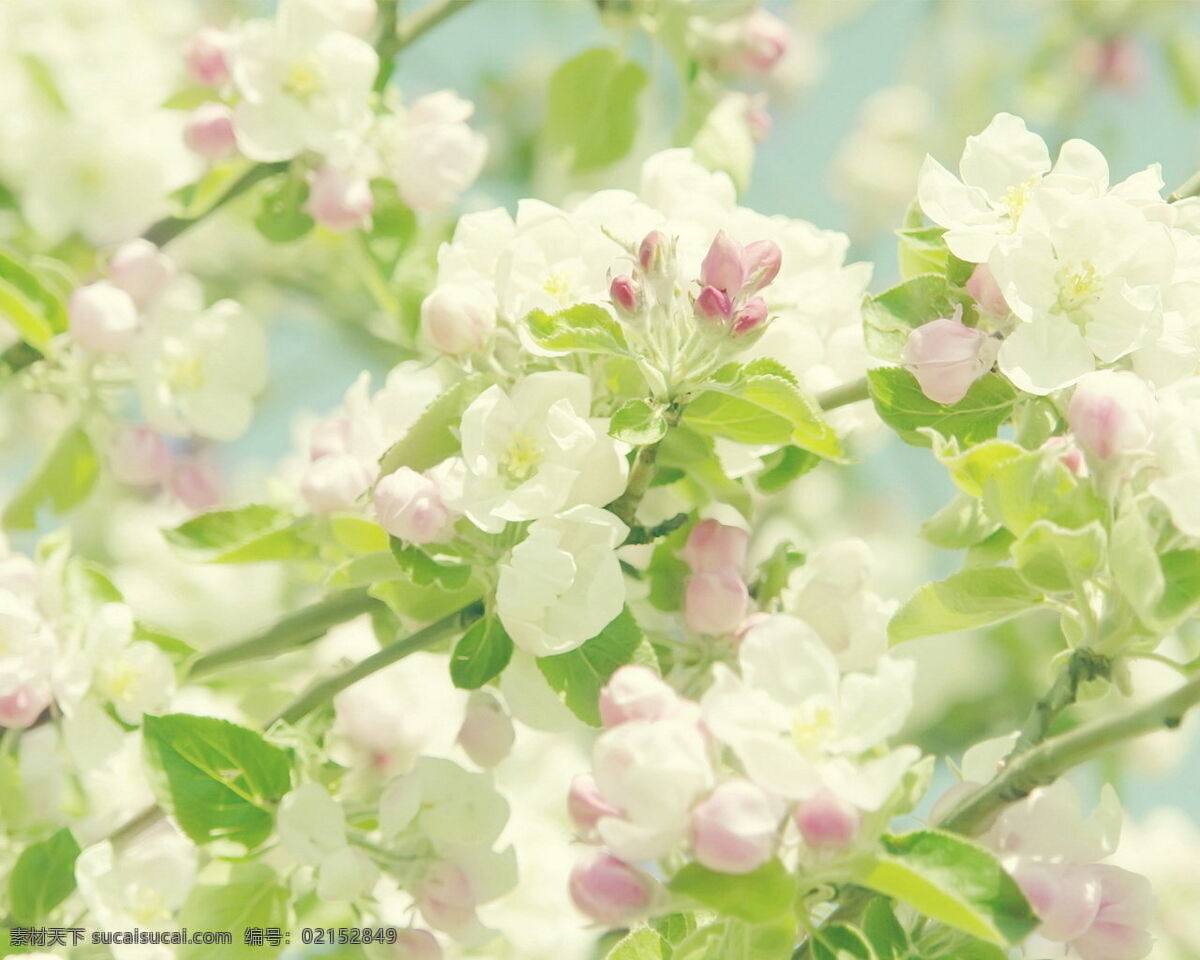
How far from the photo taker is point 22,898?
1.24 metres

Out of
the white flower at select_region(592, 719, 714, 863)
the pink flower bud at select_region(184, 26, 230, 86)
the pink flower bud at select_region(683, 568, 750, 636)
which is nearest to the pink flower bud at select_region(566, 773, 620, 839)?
the white flower at select_region(592, 719, 714, 863)

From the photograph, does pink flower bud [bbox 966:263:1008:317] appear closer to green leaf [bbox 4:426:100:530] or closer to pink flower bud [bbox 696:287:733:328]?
pink flower bud [bbox 696:287:733:328]

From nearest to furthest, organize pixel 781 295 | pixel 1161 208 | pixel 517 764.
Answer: pixel 1161 208 → pixel 781 295 → pixel 517 764

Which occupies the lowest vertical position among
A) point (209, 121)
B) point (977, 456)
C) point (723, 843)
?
point (209, 121)

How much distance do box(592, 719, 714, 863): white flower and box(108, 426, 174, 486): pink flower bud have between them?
2.69ft

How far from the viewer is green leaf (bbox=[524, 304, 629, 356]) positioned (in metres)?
1.03

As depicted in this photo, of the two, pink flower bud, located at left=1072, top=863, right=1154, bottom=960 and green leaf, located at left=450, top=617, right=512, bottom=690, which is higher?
pink flower bud, located at left=1072, top=863, right=1154, bottom=960

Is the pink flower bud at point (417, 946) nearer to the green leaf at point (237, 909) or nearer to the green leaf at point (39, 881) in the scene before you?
the green leaf at point (237, 909)

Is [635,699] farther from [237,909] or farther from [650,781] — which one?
[237,909]

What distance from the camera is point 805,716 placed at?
91 centimetres

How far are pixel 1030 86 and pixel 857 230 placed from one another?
1.06 metres

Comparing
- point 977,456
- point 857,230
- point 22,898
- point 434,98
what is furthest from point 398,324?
point 857,230

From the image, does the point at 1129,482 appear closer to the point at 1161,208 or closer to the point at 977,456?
the point at 977,456

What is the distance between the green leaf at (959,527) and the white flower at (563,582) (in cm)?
23
